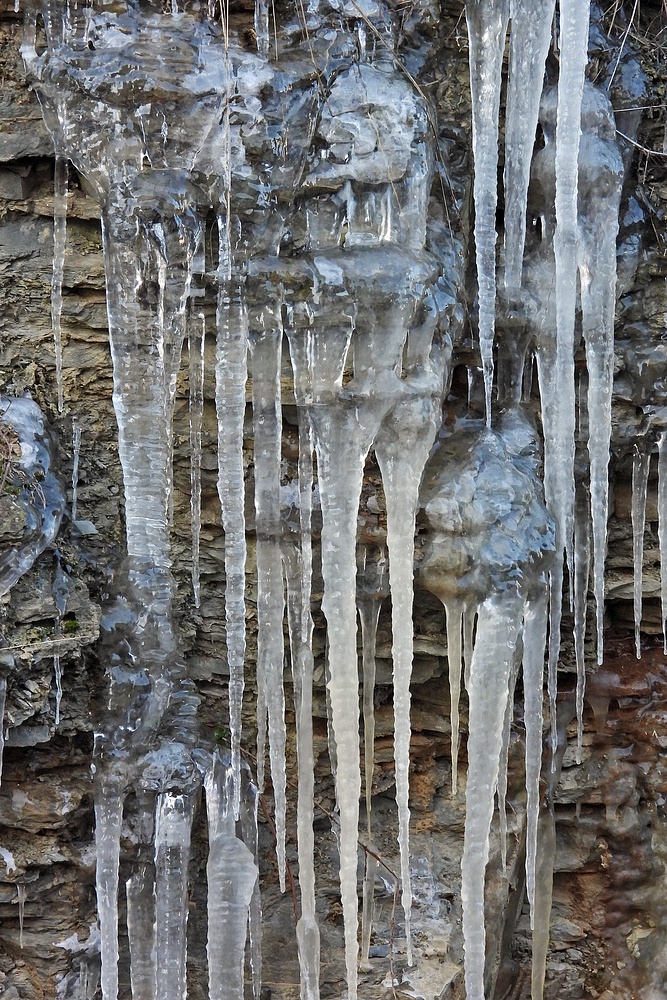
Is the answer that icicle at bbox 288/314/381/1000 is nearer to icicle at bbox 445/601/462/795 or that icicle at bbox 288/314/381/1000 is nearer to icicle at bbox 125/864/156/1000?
icicle at bbox 445/601/462/795

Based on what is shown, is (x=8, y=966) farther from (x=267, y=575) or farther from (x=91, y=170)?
(x=91, y=170)

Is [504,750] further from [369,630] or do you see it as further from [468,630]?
[369,630]

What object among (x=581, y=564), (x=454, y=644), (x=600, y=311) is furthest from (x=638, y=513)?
(x=454, y=644)

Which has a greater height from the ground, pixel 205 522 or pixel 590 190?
pixel 590 190

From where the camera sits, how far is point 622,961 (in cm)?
Result: 347

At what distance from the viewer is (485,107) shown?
253 centimetres

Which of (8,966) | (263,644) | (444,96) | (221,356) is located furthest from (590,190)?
(8,966)

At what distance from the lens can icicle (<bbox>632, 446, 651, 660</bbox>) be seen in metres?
3.00

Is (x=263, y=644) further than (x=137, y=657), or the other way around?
(x=137, y=657)

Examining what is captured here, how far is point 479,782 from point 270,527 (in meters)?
0.85

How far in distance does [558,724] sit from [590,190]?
1.78 metres

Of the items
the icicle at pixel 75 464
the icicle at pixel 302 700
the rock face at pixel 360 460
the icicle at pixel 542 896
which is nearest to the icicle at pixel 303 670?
the icicle at pixel 302 700

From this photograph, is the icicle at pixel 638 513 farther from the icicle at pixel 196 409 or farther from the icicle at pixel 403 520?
the icicle at pixel 196 409

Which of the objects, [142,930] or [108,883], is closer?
[108,883]
